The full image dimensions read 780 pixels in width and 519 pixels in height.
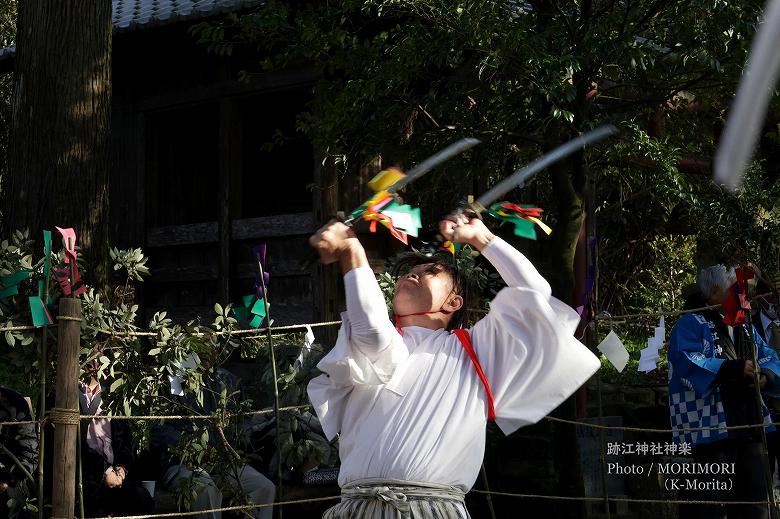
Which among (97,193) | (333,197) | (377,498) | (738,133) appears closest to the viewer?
(738,133)

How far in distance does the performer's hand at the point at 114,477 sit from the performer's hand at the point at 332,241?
2.90 meters

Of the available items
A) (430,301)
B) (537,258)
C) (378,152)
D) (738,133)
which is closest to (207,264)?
(537,258)

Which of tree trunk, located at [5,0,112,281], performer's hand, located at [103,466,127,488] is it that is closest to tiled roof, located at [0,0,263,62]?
tree trunk, located at [5,0,112,281]

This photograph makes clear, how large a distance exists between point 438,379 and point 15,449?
277 centimetres

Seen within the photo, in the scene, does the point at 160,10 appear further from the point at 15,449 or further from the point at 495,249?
the point at 495,249

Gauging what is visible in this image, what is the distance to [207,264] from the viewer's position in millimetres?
10633

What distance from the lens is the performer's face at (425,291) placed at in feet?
12.5

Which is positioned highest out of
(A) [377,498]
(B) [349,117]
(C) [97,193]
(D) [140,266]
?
(B) [349,117]

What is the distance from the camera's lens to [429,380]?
3.57m

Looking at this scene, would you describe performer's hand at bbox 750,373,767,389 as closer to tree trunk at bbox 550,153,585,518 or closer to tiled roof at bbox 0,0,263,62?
tree trunk at bbox 550,153,585,518

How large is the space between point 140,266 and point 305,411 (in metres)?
1.15

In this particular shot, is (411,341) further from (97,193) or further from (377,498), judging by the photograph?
(97,193)

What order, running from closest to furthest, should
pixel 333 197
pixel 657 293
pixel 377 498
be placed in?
pixel 377 498
pixel 333 197
pixel 657 293

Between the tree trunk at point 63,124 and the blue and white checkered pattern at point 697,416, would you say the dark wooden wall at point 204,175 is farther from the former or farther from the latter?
the blue and white checkered pattern at point 697,416
